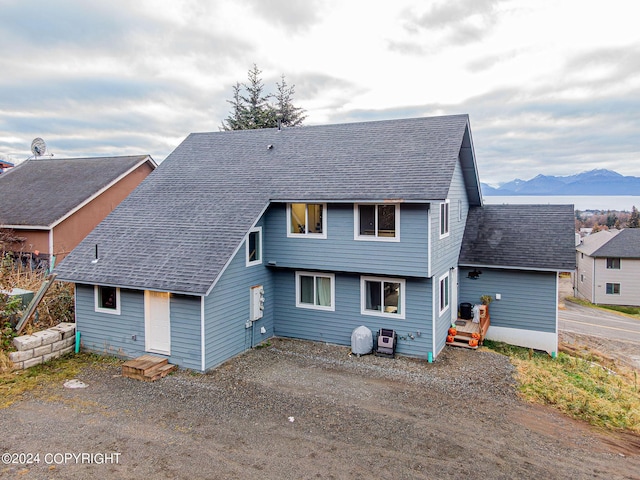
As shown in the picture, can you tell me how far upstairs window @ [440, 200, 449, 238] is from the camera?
43.2 feet

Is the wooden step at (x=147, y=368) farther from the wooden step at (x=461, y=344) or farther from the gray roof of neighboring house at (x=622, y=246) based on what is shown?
the gray roof of neighboring house at (x=622, y=246)

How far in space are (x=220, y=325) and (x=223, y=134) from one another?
33.1 feet

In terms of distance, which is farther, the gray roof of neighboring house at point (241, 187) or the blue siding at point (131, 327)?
the gray roof of neighboring house at point (241, 187)

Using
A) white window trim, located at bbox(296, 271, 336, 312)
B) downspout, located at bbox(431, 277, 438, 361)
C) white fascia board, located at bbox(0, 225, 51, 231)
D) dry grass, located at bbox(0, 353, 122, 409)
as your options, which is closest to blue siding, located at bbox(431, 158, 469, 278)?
downspout, located at bbox(431, 277, 438, 361)

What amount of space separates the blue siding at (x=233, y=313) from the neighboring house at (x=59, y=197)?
11131 millimetres

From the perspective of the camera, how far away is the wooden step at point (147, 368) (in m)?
10.2

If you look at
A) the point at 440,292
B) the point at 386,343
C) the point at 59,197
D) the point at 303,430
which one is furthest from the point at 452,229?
the point at 59,197

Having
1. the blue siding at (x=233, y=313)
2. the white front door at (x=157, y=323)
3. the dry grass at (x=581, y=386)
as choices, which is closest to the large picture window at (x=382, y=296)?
the blue siding at (x=233, y=313)

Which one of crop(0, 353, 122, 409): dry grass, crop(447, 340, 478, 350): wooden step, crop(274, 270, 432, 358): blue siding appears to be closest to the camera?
crop(0, 353, 122, 409): dry grass

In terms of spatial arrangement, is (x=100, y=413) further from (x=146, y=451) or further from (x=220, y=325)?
(x=220, y=325)

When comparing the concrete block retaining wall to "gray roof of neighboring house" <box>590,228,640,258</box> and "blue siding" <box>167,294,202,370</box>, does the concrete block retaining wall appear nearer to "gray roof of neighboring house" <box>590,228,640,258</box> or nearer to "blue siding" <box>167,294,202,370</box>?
"blue siding" <box>167,294,202,370</box>

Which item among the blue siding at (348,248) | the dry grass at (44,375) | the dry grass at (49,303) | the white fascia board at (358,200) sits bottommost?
the dry grass at (44,375)

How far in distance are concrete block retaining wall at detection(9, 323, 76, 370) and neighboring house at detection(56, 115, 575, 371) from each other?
0.46 m

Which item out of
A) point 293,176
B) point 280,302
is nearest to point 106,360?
point 280,302
